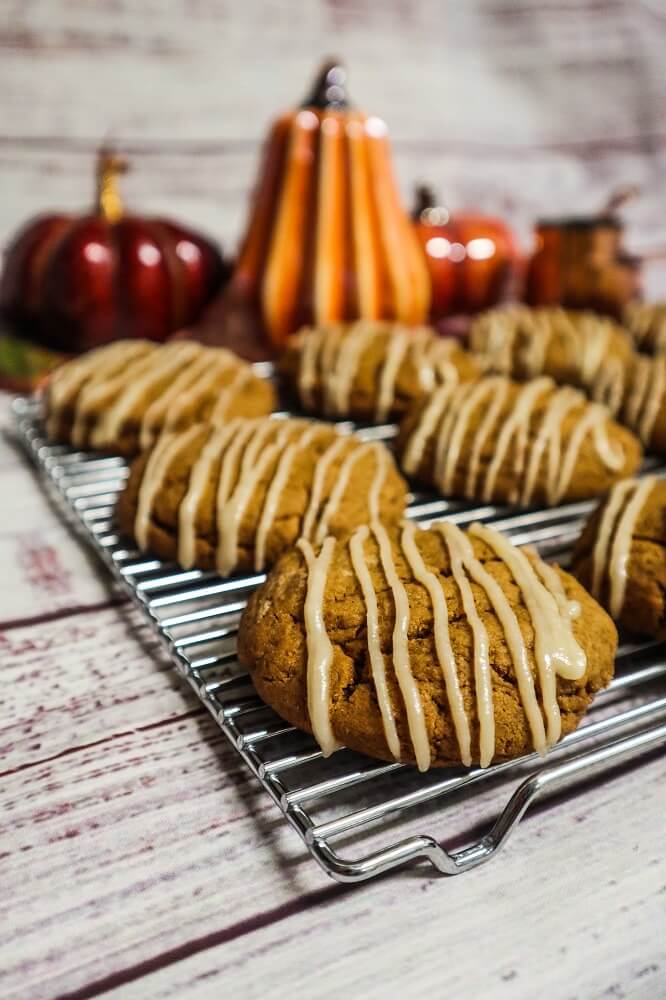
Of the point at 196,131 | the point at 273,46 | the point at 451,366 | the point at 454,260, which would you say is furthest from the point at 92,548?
the point at 273,46

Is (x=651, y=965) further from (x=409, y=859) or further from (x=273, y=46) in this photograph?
(x=273, y=46)

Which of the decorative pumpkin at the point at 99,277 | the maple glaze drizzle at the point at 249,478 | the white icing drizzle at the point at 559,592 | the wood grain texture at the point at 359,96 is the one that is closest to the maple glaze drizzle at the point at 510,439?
the maple glaze drizzle at the point at 249,478

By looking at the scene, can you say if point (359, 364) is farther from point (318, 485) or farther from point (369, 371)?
point (318, 485)

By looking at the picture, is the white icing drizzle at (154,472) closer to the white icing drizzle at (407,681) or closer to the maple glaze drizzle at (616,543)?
the white icing drizzle at (407,681)

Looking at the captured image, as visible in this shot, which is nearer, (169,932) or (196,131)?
(169,932)

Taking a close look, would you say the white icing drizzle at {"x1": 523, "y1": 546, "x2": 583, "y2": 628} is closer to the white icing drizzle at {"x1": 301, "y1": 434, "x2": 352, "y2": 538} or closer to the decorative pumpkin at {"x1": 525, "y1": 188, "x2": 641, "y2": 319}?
the white icing drizzle at {"x1": 301, "y1": 434, "x2": 352, "y2": 538}

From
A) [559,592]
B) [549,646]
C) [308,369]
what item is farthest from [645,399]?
[549,646]

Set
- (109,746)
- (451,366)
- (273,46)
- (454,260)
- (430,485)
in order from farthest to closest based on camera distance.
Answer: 1. (273,46)
2. (454,260)
3. (451,366)
4. (430,485)
5. (109,746)
